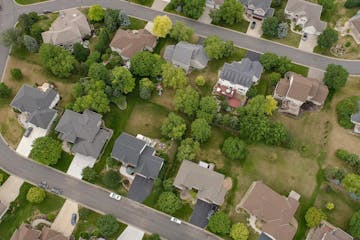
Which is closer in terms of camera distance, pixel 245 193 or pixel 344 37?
pixel 245 193

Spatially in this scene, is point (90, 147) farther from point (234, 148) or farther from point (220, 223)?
point (220, 223)

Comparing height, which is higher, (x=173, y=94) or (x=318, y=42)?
(x=318, y=42)

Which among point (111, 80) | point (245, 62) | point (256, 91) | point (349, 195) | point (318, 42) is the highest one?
point (318, 42)

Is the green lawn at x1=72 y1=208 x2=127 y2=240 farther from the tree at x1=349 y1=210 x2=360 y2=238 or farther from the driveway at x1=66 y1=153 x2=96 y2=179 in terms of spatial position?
the tree at x1=349 y1=210 x2=360 y2=238

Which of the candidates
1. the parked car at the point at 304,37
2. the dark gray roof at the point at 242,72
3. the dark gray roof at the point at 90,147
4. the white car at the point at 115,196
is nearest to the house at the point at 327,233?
the dark gray roof at the point at 242,72

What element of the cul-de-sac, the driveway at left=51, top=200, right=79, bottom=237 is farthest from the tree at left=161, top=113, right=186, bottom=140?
the driveway at left=51, top=200, right=79, bottom=237

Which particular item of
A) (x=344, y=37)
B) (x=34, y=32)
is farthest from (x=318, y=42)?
(x=34, y=32)

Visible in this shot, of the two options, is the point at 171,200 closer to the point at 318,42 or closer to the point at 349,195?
the point at 349,195

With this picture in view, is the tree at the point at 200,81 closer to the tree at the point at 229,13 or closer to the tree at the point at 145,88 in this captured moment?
the tree at the point at 145,88
